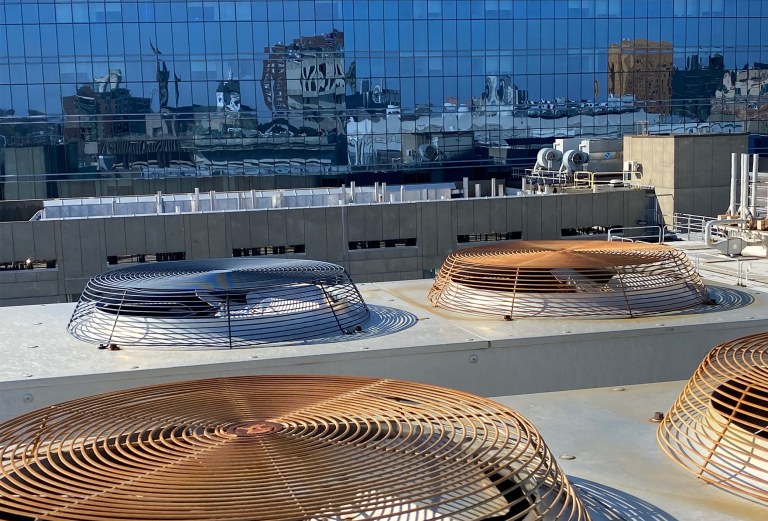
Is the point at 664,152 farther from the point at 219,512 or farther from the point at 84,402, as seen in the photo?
the point at 219,512

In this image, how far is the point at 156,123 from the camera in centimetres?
4925

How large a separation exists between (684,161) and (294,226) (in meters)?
13.6

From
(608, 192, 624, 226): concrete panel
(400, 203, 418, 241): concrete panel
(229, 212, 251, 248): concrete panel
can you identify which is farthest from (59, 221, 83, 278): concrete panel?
(608, 192, 624, 226): concrete panel

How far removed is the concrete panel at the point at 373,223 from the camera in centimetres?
2831

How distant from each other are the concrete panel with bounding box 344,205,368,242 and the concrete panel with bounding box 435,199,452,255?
2297 millimetres

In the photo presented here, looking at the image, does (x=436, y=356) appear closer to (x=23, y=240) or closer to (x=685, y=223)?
(x=23, y=240)

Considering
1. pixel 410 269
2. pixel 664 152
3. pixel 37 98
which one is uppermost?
pixel 37 98

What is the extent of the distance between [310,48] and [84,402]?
42371 millimetres

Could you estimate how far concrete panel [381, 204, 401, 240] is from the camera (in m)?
28.5

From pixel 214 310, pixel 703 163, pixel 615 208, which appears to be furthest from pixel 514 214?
pixel 214 310

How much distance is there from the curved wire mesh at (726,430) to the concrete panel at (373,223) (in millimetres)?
18338

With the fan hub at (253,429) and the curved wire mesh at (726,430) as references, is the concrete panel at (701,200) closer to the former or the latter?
the curved wire mesh at (726,430)

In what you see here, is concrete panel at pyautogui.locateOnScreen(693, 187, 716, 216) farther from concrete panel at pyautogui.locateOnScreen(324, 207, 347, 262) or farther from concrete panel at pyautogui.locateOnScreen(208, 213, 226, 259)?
concrete panel at pyautogui.locateOnScreen(208, 213, 226, 259)

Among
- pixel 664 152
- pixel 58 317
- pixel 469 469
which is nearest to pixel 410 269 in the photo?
pixel 664 152
